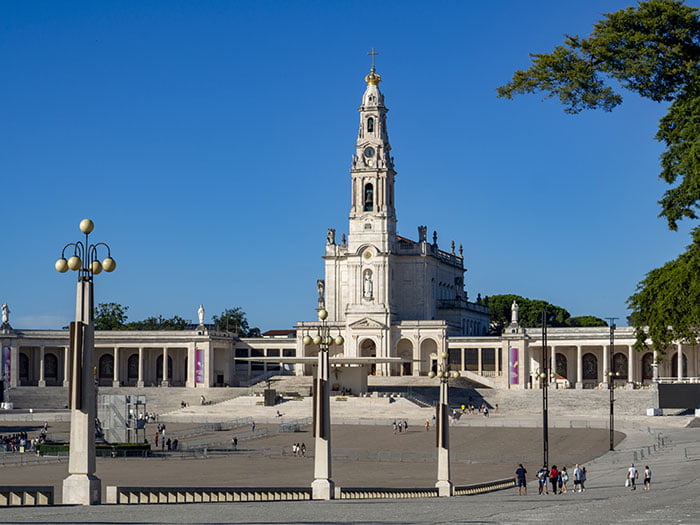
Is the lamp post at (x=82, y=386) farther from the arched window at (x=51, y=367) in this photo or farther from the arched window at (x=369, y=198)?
the arched window at (x=51, y=367)

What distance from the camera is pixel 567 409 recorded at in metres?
98.4

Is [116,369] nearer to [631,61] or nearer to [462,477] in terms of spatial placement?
[462,477]

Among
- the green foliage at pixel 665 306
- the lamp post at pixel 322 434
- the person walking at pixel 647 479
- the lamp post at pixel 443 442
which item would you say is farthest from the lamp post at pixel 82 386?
the green foliage at pixel 665 306

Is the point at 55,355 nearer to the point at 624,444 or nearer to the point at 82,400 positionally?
the point at 624,444

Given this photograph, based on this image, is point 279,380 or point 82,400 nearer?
point 82,400

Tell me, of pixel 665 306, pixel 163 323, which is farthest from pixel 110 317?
pixel 665 306

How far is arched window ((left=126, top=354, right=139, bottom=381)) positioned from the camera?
131 m

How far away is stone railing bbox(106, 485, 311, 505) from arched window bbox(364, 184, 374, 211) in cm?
9149

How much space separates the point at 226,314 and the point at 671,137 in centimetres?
12617

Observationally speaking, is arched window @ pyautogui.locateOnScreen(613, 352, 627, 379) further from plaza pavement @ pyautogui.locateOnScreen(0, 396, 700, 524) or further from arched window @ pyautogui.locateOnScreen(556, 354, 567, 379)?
plaza pavement @ pyautogui.locateOnScreen(0, 396, 700, 524)

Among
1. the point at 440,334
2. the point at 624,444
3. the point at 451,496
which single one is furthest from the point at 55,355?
the point at 451,496

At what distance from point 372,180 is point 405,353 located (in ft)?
58.8

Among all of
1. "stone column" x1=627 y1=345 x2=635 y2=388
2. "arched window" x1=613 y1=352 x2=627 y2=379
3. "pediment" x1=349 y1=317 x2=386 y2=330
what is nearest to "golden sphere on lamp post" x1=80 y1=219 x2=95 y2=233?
"stone column" x1=627 y1=345 x2=635 y2=388

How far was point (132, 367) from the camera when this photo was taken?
131875 millimetres
